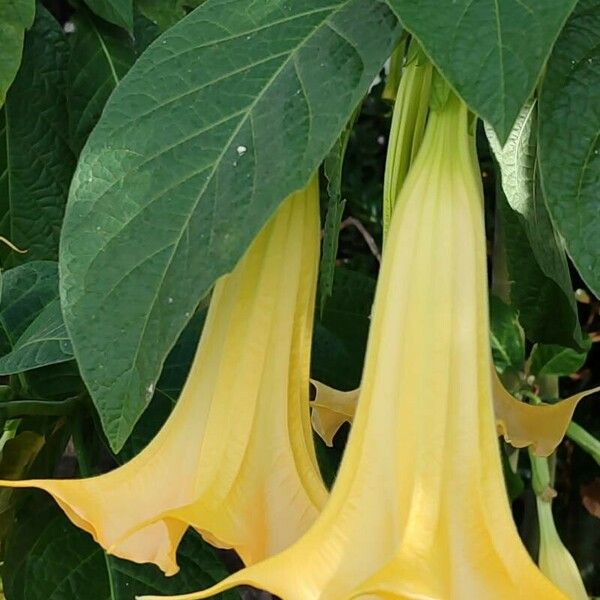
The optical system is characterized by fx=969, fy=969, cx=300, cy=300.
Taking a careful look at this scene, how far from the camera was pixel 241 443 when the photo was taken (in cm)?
44

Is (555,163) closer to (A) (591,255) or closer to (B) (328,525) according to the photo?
(A) (591,255)

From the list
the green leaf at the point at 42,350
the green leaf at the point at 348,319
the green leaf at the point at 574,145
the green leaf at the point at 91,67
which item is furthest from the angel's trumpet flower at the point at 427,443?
the green leaf at the point at 91,67

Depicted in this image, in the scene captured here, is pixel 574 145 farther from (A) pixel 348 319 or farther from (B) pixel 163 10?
(B) pixel 163 10

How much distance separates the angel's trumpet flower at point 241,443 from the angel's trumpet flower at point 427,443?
50 millimetres

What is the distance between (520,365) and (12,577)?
1.84 feet

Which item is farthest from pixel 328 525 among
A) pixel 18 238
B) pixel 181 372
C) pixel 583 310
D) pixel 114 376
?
pixel 583 310

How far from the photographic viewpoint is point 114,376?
0.41 metres

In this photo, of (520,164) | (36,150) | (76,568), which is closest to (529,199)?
(520,164)

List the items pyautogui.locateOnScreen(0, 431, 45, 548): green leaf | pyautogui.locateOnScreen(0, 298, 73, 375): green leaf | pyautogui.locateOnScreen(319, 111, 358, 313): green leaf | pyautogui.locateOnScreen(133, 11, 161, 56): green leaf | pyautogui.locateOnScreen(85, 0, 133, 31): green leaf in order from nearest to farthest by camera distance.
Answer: pyautogui.locateOnScreen(319, 111, 358, 313): green leaf
pyautogui.locateOnScreen(0, 298, 73, 375): green leaf
pyautogui.locateOnScreen(0, 431, 45, 548): green leaf
pyautogui.locateOnScreen(85, 0, 133, 31): green leaf
pyautogui.locateOnScreen(133, 11, 161, 56): green leaf

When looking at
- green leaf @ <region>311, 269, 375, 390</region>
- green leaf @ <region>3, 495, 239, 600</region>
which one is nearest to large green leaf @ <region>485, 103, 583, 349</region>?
green leaf @ <region>311, 269, 375, 390</region>

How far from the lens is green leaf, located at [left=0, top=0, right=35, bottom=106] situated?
0.78 meters

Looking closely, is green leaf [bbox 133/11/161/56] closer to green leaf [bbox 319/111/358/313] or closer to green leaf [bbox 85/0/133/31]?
green leaf [bbox 85/0/133/31]

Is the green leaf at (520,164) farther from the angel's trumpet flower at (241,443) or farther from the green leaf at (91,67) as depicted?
the green leaf at (91,67)

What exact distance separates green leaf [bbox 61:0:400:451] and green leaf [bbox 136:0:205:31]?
0.48 m
